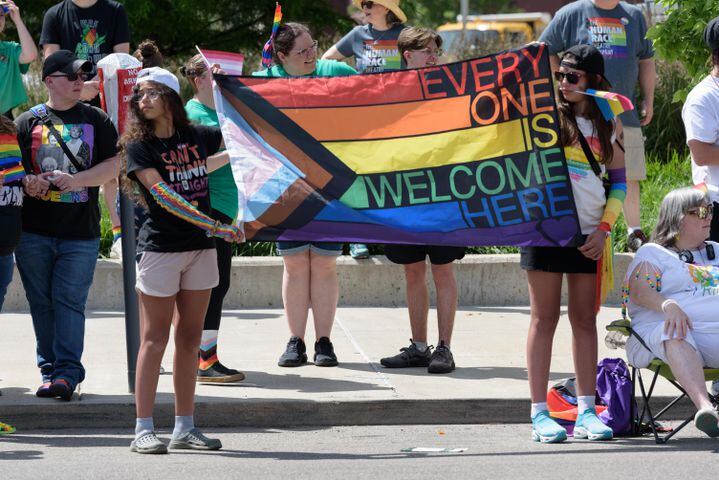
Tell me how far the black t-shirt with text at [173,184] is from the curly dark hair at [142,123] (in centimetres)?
3

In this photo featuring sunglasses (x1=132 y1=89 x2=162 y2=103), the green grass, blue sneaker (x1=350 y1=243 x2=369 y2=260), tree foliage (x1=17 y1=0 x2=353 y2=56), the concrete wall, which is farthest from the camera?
tree foliage (x1=17 y1=0 x2=353 y2=56)

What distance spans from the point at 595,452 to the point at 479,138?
1.83 meters

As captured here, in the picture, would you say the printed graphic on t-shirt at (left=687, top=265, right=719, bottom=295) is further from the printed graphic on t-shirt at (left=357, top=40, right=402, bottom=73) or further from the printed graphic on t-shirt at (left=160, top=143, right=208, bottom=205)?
the printed graphic on t-shirt at (left=357, top=40, right=402, bottom=73)

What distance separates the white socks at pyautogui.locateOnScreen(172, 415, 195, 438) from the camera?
6645 mm

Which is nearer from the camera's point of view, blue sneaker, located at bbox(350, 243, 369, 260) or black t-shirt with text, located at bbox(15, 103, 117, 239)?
black t-shirt with text, located at bbox(15, 103, 117, 239)

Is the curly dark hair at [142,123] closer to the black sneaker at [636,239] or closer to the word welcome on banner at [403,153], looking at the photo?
the word welcome on banner at [403,153]

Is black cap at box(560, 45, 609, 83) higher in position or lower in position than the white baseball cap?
higher

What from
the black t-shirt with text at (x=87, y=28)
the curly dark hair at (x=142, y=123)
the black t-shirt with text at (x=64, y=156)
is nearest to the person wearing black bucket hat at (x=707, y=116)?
the curly dark hair at (x=142, y=123)

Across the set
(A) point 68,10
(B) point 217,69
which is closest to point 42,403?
(B) point 217,69

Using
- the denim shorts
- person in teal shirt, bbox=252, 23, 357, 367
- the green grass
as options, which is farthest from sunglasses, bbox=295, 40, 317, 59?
the green grass

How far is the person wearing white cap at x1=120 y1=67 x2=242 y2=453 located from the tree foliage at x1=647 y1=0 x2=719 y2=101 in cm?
415

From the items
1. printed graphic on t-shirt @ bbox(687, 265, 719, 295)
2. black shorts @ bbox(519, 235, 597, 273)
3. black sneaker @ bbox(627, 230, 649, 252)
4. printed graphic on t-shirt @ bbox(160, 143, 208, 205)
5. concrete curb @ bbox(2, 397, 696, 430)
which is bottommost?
concrete curb @ bbox(2, 397, 696, 430)

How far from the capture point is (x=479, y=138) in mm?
7074

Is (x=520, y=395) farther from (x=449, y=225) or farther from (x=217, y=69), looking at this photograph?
(x=217, y=69)
